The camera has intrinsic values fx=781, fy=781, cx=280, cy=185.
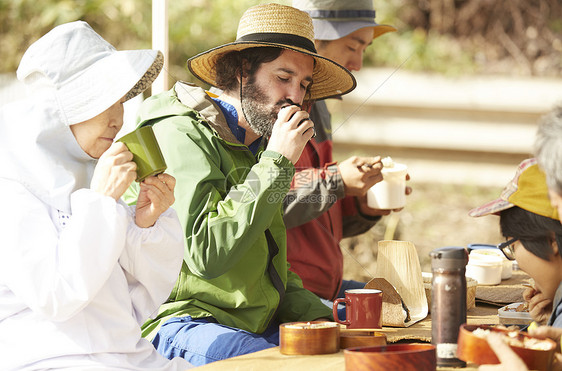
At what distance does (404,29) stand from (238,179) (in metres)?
4.49

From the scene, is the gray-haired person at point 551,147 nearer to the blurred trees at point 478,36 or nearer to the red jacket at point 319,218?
the red jacket at point 319,218

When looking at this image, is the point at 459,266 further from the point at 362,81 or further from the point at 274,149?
the point at 362,81

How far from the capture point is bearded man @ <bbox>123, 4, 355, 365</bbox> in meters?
2.13

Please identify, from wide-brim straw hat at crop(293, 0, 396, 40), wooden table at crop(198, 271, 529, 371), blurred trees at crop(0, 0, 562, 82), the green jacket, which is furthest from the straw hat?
blurred trees at crop(0, 0, 562, 82)

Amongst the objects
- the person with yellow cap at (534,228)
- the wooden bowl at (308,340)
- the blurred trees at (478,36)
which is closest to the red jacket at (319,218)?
the person with yellow cap at (534,228)

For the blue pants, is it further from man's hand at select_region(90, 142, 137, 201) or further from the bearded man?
man's hand at select_region(90, 142, 137, 201)

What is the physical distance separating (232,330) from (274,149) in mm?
524

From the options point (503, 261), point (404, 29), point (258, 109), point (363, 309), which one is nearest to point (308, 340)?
point (363, 309)

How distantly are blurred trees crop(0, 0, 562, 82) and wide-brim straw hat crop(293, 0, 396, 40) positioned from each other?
6.21ft

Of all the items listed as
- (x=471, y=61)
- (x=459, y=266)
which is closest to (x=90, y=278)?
(x=459, y=266)

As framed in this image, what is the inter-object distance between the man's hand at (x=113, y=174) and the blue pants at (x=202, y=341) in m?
0.54

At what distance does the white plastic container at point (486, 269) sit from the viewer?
2.86 metres

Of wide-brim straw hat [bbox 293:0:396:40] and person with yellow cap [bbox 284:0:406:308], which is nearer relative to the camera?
person with yellow cap [bbox 284:0:406:308]

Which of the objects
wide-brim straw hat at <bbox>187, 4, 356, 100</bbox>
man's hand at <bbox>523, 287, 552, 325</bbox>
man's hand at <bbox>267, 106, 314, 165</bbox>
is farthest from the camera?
wide-brim straw hat at <bbox>187, 4, 356, 100</bbox>
